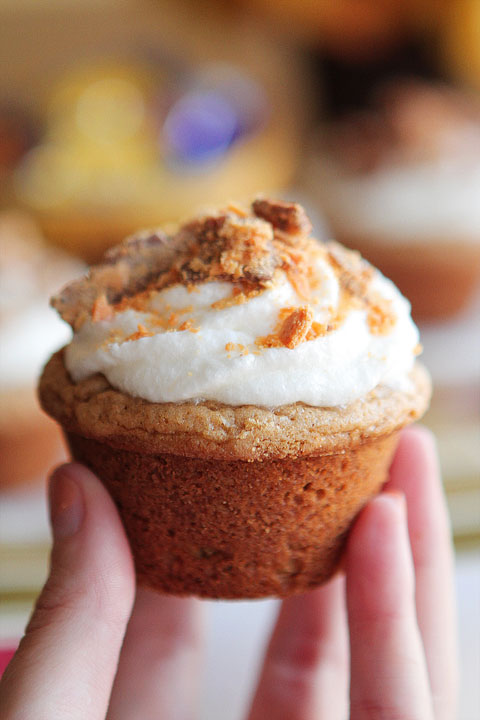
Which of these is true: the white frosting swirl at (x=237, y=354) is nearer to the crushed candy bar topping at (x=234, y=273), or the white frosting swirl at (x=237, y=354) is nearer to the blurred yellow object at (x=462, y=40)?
the crushed candy bar topping at (x=234, y=273)

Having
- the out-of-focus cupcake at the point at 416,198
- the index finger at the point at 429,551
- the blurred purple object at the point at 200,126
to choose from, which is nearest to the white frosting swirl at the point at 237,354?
the index finger at the point at 429,551

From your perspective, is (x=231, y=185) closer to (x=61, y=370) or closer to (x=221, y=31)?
(x=221, y=31)

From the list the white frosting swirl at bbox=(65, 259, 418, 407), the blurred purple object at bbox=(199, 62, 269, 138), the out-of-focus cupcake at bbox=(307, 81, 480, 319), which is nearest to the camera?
the white frosting swirl at bbox=(65, 259, 418, 407)

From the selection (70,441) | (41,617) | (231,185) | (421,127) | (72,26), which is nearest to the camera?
(41,617)

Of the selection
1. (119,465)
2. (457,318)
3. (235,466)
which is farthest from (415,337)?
(457,318)

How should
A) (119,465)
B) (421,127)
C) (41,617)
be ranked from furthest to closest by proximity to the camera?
(421,127)
(119,465)
(41,617)

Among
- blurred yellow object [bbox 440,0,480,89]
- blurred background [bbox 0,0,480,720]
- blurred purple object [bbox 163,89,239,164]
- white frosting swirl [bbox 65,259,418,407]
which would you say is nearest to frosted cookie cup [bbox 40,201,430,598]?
white frosting swirl [bbox 65,259,418,407]

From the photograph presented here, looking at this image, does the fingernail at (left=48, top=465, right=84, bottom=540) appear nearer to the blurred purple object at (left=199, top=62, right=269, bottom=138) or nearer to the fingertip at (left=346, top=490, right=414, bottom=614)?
the fingertip at (left=346, top=490, right=414, bottom=614)

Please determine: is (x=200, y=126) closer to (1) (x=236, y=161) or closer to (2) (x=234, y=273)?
(1) (x=236, y=161)
